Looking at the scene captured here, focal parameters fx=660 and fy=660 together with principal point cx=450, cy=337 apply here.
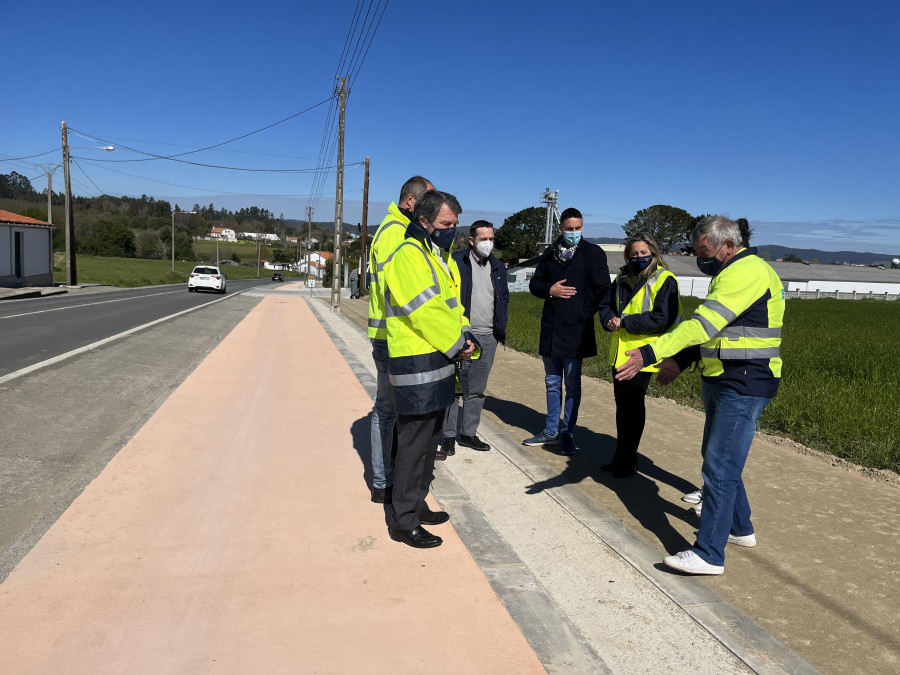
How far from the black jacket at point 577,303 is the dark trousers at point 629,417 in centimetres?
62

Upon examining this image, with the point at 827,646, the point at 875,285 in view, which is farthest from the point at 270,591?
the point at 875,285

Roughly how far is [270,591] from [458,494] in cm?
171

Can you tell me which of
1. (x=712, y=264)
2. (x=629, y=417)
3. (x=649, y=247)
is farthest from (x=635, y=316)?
(x=712, y=264)

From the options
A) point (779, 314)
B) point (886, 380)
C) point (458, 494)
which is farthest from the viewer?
point (886, 380)

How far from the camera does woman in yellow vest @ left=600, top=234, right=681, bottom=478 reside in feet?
14.7

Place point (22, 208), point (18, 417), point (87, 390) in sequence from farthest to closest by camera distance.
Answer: point (22, 208)
point (87, 390)
point (18, 417)

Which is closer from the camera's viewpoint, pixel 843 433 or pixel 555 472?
pixel 555 472

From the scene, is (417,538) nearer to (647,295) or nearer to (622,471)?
(622,471)

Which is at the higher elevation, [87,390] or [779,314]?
[779,314]

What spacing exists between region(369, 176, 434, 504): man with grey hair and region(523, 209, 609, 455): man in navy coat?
1.72 meters

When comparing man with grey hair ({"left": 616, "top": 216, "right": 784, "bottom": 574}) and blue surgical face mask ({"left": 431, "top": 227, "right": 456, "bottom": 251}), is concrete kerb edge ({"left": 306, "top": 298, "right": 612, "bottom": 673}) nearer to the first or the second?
man with grey hair ({"left": 616, "top": 216, "right": 784, "bottom": 574})

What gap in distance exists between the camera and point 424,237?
3.56 m

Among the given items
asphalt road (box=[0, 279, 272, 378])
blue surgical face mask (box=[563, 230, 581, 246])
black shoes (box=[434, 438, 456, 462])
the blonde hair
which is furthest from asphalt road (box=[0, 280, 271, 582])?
the blonde hair

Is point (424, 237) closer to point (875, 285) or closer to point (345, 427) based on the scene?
point (345, 427)
